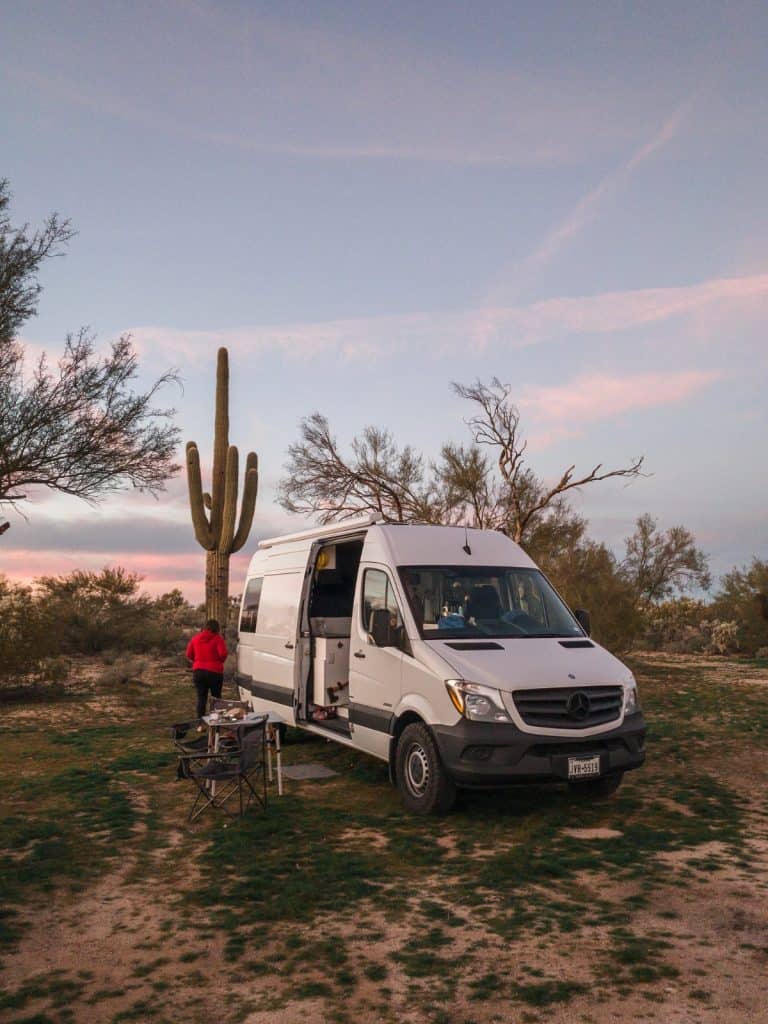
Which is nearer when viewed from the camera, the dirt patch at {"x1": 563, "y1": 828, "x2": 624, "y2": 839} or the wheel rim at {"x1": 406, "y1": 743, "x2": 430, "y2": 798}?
the dirt patch at {"x1": 563, "y1": 828, "x2": 624, "y2": 839}

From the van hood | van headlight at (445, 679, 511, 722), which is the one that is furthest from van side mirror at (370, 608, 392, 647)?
van headlight at (445, 679, 511, 722)

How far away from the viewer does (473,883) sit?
5.96 metres

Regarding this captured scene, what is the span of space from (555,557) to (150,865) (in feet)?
72.5

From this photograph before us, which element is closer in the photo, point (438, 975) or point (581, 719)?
point (438, 975)

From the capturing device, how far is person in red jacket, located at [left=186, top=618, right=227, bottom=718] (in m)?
12.2

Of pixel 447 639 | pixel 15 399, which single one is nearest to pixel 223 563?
pixel 15 399

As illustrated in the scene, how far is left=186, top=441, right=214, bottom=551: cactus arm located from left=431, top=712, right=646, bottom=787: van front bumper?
53.1ft

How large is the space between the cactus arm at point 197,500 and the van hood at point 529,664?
15682mm

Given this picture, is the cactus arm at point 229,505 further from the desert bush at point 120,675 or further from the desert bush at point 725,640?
the desert bush at point 725,640

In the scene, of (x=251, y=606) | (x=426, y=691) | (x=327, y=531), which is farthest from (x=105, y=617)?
(x=426, y=691)

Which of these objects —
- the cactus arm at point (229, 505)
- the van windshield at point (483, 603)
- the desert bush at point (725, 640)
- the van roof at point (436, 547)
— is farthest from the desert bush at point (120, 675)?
the desert bush at point (725, 640)

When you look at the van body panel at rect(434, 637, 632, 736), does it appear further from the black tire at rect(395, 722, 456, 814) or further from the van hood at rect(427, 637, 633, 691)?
the black tire at rect(395, 722, 456, 814)

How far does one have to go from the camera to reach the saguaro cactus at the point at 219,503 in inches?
894

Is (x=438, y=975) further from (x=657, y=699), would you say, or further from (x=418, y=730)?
(x=657, y=699)
